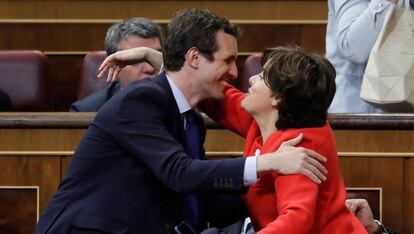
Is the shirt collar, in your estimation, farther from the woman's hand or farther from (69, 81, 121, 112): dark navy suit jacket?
(69, 81, 121, 112): dark navy suit jacket

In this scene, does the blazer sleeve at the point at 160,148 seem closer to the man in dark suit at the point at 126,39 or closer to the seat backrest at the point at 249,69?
the man in dark suit at the point at 126,39

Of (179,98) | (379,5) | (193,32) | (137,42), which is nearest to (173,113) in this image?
(179,98)

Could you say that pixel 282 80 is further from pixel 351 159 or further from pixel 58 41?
pixel 58 41

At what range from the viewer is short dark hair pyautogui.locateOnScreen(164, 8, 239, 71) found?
2.08 metres

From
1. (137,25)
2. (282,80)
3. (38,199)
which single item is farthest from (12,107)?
(282,80)

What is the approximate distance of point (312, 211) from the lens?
1933 mm

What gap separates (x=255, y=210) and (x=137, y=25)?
44.0 inches

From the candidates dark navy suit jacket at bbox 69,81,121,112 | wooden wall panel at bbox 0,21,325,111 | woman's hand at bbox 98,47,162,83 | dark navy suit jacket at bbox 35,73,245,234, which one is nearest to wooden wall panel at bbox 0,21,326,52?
wooden wall panel at bbox 0,21,325,111

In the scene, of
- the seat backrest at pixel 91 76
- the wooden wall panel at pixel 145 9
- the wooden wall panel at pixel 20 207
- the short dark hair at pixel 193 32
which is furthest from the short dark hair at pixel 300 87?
the wooden wall panel at pixel 145 9

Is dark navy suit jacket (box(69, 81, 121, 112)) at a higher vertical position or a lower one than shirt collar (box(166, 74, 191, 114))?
lower

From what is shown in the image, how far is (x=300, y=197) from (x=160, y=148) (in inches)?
10.3

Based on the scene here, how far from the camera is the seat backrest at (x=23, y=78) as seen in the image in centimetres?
331

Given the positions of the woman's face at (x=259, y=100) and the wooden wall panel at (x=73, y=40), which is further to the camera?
the wooden wall panel at (x=73, y=40)

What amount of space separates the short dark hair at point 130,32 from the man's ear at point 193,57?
3.23ft
